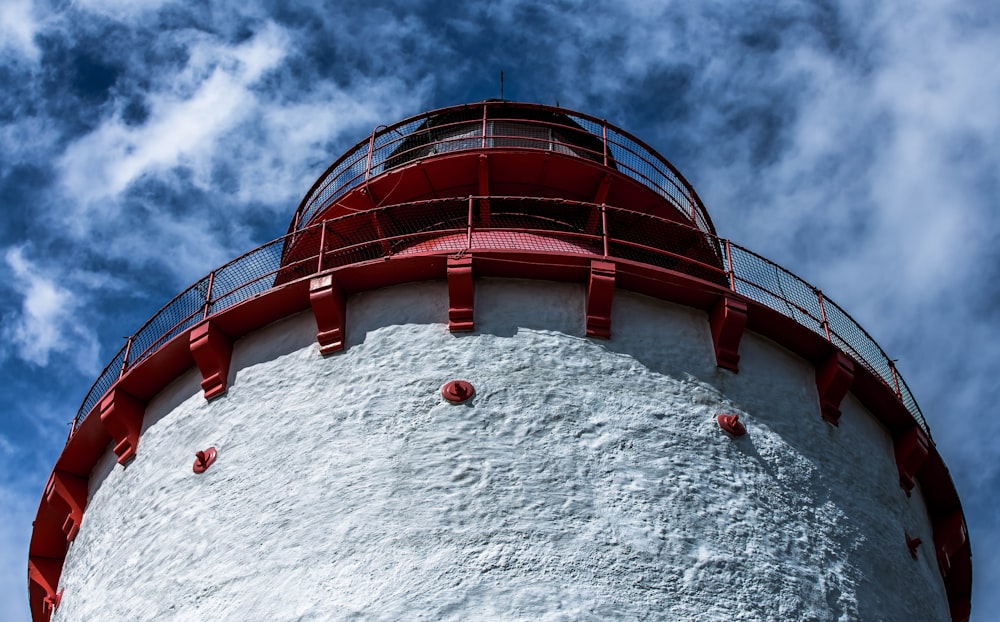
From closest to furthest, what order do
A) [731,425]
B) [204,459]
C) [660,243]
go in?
[731,425] → [204,459] → [660,243]

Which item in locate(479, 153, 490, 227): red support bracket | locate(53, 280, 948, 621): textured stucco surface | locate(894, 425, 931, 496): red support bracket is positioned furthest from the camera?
locate(479, 153, 490, 227): red support bracket

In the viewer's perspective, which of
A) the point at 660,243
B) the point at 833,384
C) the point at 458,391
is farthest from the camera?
the point at 660,243

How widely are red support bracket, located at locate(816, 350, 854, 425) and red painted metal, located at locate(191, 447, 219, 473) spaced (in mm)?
6633

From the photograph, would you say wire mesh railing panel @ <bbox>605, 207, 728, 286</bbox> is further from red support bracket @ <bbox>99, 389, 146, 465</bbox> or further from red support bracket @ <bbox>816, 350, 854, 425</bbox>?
red support bracket @ <bbox>99, 389, 146, 465</bbox>

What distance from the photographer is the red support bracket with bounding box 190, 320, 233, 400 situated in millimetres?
13484

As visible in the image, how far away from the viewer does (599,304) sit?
13133 millimetres

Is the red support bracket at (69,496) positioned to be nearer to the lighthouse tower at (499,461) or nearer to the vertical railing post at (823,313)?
the lighthouse tower at (499,461)

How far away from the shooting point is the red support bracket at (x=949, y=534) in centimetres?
1506

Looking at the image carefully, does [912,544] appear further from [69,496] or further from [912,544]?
[69,496]

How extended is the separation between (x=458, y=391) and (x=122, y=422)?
14.2 feet

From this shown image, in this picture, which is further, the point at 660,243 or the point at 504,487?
the point at 660,243

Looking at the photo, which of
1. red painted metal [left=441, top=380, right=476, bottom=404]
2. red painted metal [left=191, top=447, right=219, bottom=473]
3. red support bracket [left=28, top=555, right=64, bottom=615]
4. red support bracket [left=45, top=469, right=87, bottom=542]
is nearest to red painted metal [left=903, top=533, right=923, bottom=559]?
red painted metal [left=441, top=380, right=476, bottom=404]

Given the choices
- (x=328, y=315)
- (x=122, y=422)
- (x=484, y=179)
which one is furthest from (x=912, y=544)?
(x=122, y=422)

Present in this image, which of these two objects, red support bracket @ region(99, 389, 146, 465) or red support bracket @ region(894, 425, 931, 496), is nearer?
red support bracket @ region(99, 389, 146, 465)
